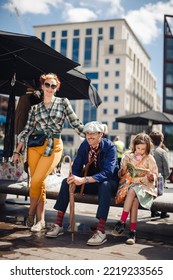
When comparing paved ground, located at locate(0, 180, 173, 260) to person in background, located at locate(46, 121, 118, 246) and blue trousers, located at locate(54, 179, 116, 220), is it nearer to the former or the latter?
person in background, located at locate(46, 121, 118, 246)

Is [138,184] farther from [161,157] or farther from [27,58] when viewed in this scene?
[27,58]

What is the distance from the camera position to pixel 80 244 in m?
3.64

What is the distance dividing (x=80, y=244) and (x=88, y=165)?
3.08 feet

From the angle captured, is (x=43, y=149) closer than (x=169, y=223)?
Yes

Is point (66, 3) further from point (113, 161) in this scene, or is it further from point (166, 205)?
point (166, 205)

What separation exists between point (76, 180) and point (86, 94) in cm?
305

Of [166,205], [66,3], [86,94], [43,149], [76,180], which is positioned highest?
[66,3]

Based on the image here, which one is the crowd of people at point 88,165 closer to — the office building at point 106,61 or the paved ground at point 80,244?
the paved ground at point 80,244

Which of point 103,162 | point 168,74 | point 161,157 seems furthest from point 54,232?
point 168,74

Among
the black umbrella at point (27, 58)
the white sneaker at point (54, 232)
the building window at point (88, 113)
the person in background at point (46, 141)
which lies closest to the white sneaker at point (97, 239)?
the white sneaker at point (54, 232)

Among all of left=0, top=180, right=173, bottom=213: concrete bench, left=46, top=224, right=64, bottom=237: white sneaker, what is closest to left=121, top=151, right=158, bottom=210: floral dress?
left=0, top=180, right=173, bottom=213: concrete bench

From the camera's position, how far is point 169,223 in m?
5.38

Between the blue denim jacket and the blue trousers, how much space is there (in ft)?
0.31
